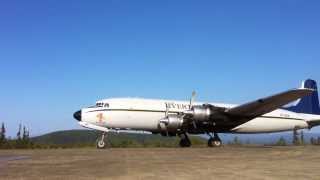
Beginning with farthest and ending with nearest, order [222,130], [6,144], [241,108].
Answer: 1. [6,144]
2. [222,130]
3. [241,108]

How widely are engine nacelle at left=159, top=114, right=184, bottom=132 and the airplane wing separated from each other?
3.22 meters

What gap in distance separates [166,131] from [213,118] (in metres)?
3.21

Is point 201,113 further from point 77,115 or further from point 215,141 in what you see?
point 77,115

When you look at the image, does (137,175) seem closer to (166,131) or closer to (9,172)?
(9,172)

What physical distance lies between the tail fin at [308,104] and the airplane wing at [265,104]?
563 centimetres

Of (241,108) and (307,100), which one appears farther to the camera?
(307,100)

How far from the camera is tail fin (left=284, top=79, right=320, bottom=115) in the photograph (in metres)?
37.7

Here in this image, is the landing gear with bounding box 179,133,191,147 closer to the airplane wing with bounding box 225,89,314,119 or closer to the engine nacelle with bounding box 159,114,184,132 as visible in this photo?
the engine nacelle with bounding box 159,114,184,132

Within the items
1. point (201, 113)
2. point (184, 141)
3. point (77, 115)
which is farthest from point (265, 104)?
point (77, 115)

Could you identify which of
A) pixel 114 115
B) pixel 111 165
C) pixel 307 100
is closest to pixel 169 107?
pixel 114 115

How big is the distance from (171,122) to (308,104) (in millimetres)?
13399

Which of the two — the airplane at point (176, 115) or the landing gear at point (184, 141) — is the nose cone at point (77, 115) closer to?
the airplane at point (176, 115)

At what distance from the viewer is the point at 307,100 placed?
38.6m

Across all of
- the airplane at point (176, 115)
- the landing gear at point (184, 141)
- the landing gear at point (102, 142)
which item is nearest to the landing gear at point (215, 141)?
the airplane at point (176, 115)
